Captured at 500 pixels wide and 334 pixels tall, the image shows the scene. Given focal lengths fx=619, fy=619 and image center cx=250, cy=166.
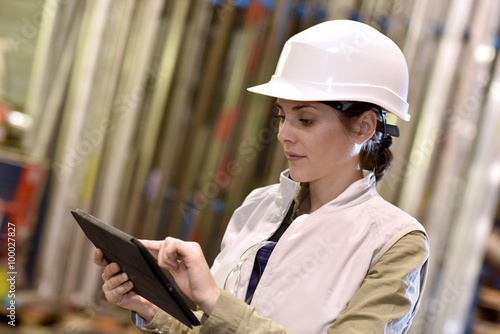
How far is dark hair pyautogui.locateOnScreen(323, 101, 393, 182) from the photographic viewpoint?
1.32 m

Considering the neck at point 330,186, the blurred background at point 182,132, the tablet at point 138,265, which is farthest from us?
the blurred background at point 182,132

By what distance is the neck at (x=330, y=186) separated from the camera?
1.38 meters

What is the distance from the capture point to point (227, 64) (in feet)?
12.2

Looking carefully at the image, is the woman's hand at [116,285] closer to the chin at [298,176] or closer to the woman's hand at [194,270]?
the woman's hand at [194,270]

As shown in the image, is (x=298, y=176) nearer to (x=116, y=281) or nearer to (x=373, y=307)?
(x=373, y=307)

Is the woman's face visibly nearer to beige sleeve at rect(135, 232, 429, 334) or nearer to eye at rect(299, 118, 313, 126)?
eye at rect(299, 118, 313, 126)

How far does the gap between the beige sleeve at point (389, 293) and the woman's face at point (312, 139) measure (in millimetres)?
235

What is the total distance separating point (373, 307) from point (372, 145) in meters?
0.42

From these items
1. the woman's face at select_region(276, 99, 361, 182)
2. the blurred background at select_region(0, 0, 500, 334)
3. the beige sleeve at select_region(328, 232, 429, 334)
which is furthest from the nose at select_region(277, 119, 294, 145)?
the blurred background at select_region(0, 0, 500, 334)

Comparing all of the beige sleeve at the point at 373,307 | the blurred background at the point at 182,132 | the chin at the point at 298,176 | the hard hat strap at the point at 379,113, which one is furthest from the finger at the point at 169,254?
the blurred background at the point at 182,132

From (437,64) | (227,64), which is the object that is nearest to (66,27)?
(227,64)

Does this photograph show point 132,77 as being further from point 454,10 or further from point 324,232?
point 324,232

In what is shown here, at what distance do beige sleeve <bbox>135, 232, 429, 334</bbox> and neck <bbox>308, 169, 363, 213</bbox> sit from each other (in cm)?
23

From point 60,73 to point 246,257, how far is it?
2.46 metres
